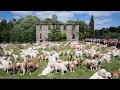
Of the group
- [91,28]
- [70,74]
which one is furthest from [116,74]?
[91,28]

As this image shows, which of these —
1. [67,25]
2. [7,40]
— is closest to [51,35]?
[67,25]

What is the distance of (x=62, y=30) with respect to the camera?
6863mm

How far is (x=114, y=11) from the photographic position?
21.8ft

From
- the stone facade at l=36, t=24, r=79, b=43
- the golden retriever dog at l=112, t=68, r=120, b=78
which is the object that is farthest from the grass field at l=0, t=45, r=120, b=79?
the stone facade at l=36, t=24, r=79, b=43

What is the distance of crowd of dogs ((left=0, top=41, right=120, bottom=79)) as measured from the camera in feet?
22.3

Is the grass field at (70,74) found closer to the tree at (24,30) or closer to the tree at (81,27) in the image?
the tree at (24,30)

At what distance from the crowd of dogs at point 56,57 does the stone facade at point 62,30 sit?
92 millimetres

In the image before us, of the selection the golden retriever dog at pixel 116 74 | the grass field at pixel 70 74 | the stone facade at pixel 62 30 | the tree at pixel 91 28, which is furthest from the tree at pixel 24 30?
the golden retriever dog at pixel 116 74

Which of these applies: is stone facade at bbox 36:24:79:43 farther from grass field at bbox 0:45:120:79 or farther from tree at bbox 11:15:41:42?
grass field at bbox 0:45:120:79

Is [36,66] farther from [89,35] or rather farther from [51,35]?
[89,35]

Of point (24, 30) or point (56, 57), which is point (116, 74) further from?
point (24, 30)
